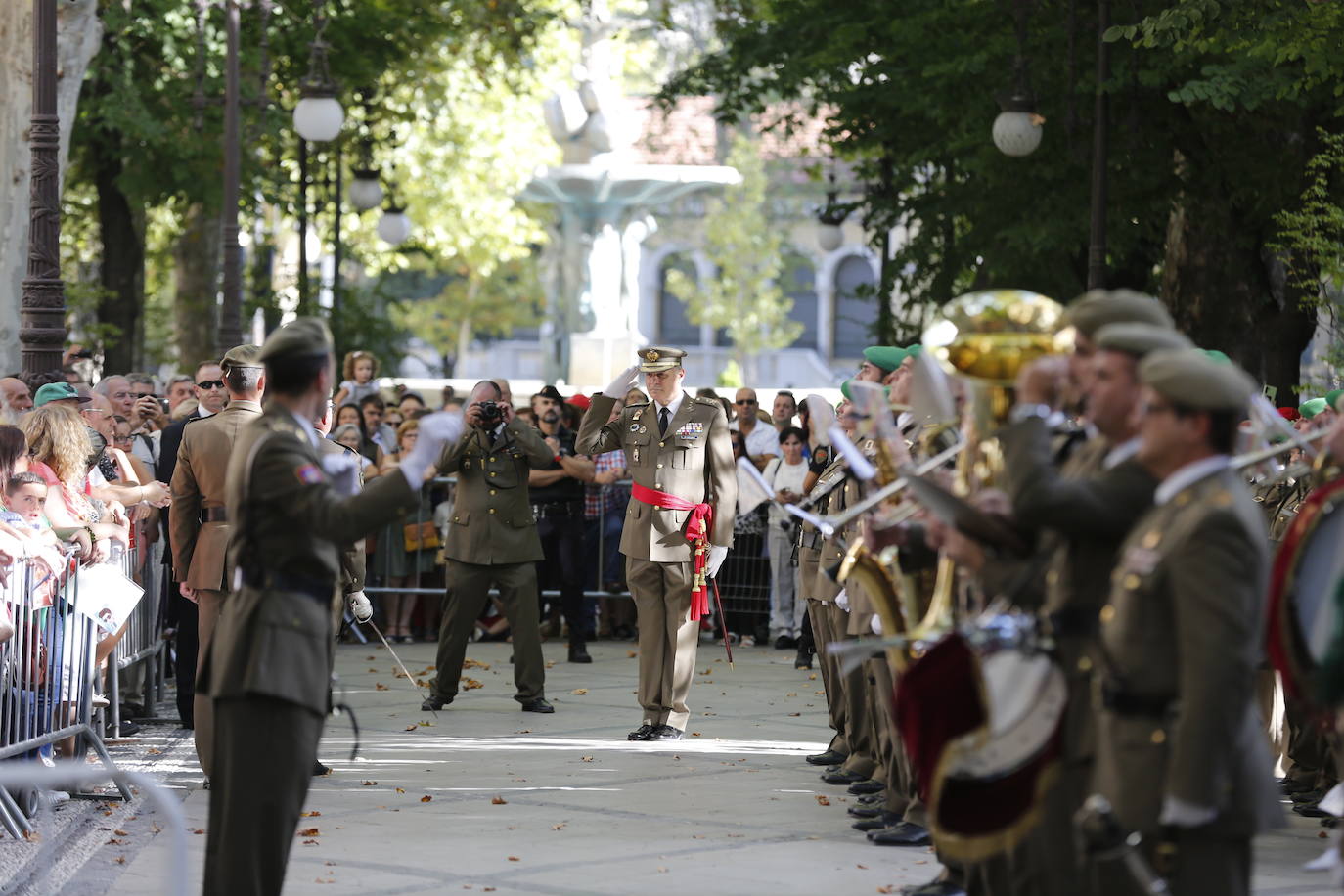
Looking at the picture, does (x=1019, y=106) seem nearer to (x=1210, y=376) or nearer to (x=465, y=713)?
(x=465, y=713)

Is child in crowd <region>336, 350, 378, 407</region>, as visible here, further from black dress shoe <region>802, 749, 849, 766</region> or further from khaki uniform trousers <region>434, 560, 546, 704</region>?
black dress shoe <region>802, 749, 849, 766</region>

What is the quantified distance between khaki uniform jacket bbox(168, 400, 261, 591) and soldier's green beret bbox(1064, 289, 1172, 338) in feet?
18.1

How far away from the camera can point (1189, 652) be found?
504cm

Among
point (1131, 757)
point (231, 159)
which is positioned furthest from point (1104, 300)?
point (231, 159)

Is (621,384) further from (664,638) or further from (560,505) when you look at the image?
(560,505)

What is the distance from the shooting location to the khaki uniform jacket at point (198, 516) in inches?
402

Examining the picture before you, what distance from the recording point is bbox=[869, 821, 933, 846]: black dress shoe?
9.32m

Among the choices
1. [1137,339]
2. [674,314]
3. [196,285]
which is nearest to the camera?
[1137,339]

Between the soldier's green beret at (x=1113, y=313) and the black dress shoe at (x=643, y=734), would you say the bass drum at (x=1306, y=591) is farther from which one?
the black dress shoe at (x=643, y=734)

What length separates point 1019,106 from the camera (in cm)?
1769

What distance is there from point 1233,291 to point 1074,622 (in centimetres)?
1680

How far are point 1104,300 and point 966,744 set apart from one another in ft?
4.09

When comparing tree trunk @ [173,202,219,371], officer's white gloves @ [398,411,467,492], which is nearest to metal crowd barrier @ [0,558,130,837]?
officer's white gloves @ [398,411,467,492]

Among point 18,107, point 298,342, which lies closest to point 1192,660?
point 298,342
